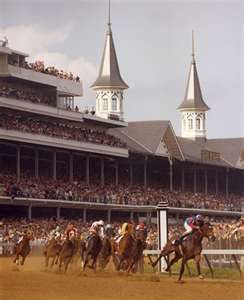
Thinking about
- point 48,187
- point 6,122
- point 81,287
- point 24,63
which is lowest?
point 81,287

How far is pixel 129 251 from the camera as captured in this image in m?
21.5

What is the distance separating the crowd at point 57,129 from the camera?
3400 cm

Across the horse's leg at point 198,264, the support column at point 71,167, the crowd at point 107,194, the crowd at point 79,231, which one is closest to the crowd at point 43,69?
the support column at point 71,167

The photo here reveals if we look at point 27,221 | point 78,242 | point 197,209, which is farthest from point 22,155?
point 78,242

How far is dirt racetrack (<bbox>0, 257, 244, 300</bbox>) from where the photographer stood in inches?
668

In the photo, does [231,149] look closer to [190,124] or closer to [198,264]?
[190,124]

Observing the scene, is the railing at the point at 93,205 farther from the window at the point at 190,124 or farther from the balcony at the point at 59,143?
the window at the point at 190,124

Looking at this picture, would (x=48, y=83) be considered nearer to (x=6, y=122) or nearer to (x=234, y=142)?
(x=6, y=122)

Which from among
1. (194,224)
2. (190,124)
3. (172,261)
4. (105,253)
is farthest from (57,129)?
(190,124)

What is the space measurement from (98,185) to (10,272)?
13.8 m

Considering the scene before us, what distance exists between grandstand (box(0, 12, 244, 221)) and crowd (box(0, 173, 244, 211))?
0.12ft

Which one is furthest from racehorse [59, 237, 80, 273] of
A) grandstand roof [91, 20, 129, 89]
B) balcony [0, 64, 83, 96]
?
grandstand roof [91, 20, 129, 89]

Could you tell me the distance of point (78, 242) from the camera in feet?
76.1

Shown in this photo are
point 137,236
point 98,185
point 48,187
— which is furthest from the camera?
point 98,185
